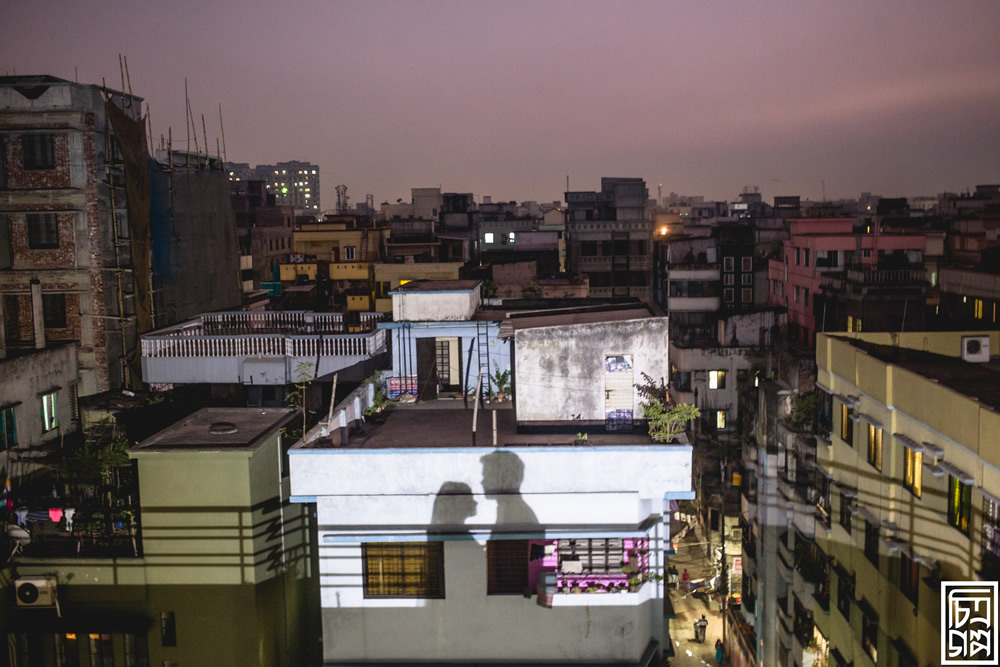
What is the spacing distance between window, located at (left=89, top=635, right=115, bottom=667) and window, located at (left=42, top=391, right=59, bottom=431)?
31.1 ft

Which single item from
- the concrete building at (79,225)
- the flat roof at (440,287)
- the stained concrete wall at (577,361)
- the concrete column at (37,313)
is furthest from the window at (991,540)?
the concrete column at (37,313)

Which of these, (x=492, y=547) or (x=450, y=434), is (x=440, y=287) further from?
(x=492, y=547)

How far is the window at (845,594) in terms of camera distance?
60.0 feet

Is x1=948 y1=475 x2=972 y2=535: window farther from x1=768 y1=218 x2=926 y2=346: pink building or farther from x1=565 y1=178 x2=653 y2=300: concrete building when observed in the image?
x1=565 y1=178 x2=653 y2=300: concrete building

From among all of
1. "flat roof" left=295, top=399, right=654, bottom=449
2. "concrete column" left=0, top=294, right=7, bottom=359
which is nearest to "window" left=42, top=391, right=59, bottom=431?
"concrete column" left=0, top=294, right=7, bottom=359

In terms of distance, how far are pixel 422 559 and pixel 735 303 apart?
1470 inches

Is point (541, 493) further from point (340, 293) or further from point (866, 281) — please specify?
point (340, 293)

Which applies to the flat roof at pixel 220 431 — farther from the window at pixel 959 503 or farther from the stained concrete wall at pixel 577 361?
the window at pixel 959 503

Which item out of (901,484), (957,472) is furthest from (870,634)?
(957,472)

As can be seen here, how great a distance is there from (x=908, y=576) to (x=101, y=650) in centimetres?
1400

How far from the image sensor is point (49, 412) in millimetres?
22609

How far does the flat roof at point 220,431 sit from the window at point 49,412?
7863 millimetres

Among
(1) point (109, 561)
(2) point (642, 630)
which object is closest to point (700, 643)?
(2) point (642, 630)

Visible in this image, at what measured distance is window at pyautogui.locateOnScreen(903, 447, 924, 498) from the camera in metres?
14.6
